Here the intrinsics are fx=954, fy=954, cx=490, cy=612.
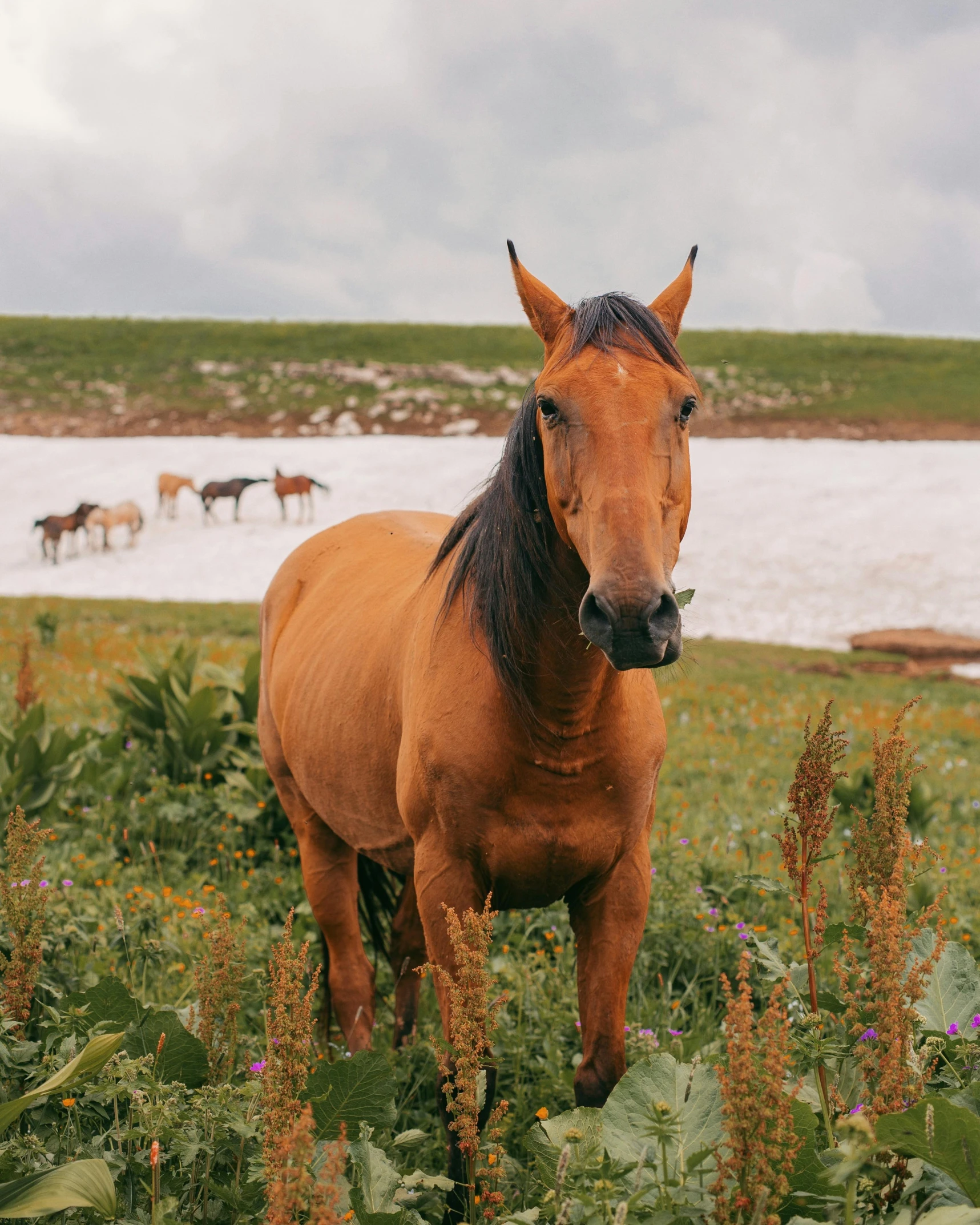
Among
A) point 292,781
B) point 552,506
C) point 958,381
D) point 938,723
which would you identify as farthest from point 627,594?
point 958,381

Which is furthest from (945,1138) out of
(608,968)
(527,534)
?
(527,534)

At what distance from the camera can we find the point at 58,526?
73.0 ft

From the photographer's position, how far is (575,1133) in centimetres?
171

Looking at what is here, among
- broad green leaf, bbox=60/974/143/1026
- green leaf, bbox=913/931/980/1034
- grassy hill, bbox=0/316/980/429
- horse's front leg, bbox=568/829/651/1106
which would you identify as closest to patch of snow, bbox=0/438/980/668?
grassy hill, bbox=0/316/980/429

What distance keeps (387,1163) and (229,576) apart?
19.4 meters

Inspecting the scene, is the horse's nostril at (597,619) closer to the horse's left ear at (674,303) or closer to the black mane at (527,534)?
the black mane at (527,534)

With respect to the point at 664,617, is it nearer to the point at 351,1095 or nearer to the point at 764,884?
the point at 764,884

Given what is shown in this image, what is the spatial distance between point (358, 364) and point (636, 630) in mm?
38606

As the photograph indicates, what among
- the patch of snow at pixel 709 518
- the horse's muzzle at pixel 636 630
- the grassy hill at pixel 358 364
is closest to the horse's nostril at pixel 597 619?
the horse's muzzle at pixel 636 630

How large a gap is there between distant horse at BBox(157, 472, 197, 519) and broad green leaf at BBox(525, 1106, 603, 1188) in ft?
80.7

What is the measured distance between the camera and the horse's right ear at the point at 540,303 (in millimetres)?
2516

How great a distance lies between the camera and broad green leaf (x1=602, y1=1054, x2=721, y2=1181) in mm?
1858

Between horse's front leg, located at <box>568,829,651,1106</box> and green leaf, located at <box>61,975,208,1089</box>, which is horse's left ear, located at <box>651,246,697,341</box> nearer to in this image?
horse's front leg, located at <box>568,829,651,1106</box>

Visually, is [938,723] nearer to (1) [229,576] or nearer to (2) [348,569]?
(2) [348,569]
